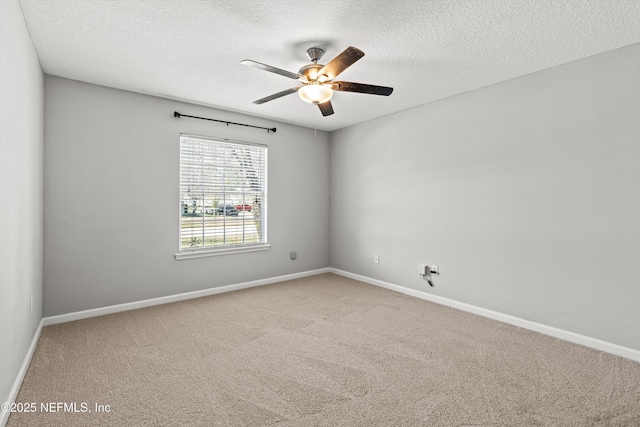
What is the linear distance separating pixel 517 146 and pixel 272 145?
3184 millimetres

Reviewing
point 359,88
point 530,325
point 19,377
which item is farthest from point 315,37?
point 530,325

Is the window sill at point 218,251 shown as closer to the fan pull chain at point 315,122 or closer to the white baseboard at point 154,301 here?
the white baseboard at point 154,301

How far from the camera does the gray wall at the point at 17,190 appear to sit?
1.74m

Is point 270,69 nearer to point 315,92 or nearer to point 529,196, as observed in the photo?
point 315,92

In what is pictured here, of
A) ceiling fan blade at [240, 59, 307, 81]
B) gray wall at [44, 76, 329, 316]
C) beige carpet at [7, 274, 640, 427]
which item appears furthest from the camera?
gray wall at [44, 76, 329, 316]

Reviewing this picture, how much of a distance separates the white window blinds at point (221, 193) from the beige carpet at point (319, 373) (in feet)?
3.82

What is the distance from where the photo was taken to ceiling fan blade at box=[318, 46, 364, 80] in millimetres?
2094

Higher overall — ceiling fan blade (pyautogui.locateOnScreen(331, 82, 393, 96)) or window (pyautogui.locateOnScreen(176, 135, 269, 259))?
ceiling fan blade (pyautogui.locateOnScreen(331, 82, 393, 96))

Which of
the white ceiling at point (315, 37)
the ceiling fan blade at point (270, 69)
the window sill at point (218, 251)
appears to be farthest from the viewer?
the window sill at point (218, 251)

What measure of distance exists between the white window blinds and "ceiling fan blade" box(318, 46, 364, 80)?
232cm

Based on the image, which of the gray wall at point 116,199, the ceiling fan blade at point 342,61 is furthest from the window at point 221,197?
the ceiling fan blade at point 342,61

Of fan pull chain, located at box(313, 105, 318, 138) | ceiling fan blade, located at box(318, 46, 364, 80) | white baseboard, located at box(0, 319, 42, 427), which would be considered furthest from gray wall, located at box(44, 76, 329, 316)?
ceiling fan blade, located at box(318, 46, 364, 80)

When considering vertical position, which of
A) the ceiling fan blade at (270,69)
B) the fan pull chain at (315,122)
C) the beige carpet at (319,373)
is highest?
the fan pull chain at (315,122)

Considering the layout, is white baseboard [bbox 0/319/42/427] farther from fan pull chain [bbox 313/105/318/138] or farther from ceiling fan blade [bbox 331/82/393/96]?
fan pull chain [bbox 313/105/318/138]
